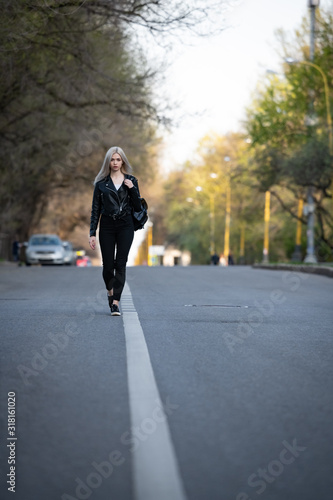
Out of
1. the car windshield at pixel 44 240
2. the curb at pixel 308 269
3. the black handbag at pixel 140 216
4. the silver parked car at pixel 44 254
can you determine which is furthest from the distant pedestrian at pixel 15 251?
the black handbag at pixel 140 216

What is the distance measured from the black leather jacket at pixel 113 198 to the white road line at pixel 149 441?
157 inches

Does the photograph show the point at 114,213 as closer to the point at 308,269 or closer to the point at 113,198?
the point at 113,198

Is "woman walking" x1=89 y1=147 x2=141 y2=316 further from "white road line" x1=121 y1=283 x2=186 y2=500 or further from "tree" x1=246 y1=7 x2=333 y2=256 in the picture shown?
"tree" x1=246 y1=7 x2=333 y2=256

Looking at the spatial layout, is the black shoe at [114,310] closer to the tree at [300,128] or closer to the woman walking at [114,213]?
the woman walking at [114,213]

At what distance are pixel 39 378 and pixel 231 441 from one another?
6.57 feet

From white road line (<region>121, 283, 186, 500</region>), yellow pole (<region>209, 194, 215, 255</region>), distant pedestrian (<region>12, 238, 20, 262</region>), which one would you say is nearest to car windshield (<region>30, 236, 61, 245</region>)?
distant pedestrian (<region>12, 238, 20, 262</region>)

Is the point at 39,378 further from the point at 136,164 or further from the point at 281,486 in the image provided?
the point at 136,164

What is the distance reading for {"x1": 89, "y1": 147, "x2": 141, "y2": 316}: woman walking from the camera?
1053 cm

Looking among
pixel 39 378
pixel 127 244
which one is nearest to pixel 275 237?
pixel 127 244

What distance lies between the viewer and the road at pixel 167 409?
3.77 m

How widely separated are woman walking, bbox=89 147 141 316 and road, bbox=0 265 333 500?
1053 millimetres

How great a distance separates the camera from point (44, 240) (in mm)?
43062

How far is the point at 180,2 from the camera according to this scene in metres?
20.6

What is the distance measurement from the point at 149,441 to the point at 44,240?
129ft
